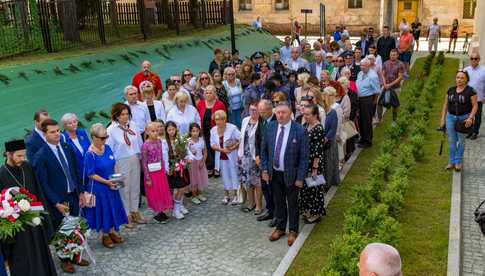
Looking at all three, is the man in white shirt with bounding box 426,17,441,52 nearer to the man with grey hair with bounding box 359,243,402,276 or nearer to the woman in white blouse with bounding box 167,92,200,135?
the woman in white blouse with bounding box 167,92,200,135

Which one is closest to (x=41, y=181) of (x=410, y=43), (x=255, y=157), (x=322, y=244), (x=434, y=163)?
(x=255, y=157)

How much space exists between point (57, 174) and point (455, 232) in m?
5.67

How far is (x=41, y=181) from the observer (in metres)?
6.66

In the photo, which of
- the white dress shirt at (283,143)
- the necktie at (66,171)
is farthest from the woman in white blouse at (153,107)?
the white dress shirt at (283,143)

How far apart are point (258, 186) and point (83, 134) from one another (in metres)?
2.95

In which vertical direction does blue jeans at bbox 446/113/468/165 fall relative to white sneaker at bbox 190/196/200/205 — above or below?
above

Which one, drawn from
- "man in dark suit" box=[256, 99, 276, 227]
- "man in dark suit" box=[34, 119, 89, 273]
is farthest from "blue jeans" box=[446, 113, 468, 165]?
"man in dark suit" box=[34, 119, 89, 273]

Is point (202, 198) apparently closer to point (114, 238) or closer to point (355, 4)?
point (114, 238)

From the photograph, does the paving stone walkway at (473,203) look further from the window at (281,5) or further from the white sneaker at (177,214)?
the window at (281,5)

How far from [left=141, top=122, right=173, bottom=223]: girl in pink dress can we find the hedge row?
2981 millimetres

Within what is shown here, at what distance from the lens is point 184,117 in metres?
9.40

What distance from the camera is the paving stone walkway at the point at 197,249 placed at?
681 centimetres

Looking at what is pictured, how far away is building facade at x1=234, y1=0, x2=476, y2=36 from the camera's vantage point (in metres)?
34.1

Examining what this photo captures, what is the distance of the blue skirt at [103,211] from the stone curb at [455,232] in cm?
466
